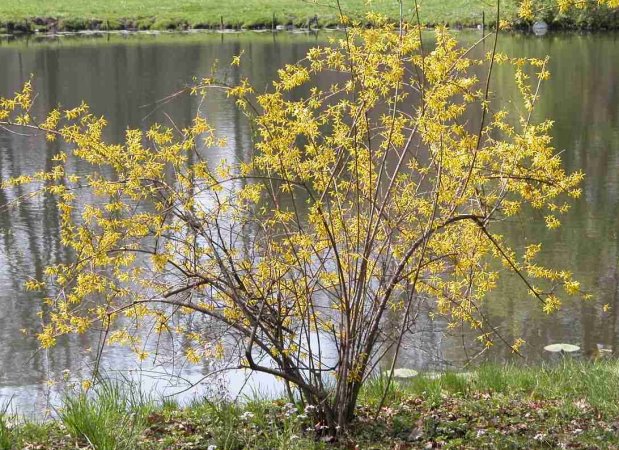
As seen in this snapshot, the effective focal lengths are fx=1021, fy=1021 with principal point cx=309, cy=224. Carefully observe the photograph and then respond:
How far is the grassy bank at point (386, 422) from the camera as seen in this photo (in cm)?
515

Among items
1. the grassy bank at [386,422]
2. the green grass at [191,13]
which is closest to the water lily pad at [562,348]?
the grassy bank at [386,422]

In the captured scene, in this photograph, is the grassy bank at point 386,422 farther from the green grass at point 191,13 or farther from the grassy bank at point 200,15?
the green grass at point 191,13

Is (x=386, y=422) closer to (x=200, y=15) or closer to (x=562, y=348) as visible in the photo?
(x=562, y=348)

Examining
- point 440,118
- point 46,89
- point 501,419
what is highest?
point 46,89

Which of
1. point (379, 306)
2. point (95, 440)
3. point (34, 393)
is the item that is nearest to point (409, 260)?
point (379, 306)

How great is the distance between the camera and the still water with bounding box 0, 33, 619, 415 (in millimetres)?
8344

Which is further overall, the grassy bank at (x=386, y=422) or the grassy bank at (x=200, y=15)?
the grassy bank at (x=200, y=15)

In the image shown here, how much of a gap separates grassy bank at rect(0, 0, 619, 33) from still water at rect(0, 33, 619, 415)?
2887mm

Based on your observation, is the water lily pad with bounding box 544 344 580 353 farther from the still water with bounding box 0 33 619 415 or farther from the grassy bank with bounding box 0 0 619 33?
the grassy bank with bounding box 0 0 619 33

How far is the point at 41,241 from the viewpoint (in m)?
12.2

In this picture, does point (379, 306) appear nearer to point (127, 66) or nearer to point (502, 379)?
point (502, 379)

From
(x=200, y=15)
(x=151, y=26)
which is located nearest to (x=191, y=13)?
(x=200, y=15)

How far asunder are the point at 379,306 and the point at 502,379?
5.03 feet

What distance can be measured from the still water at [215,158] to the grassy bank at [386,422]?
359mm
